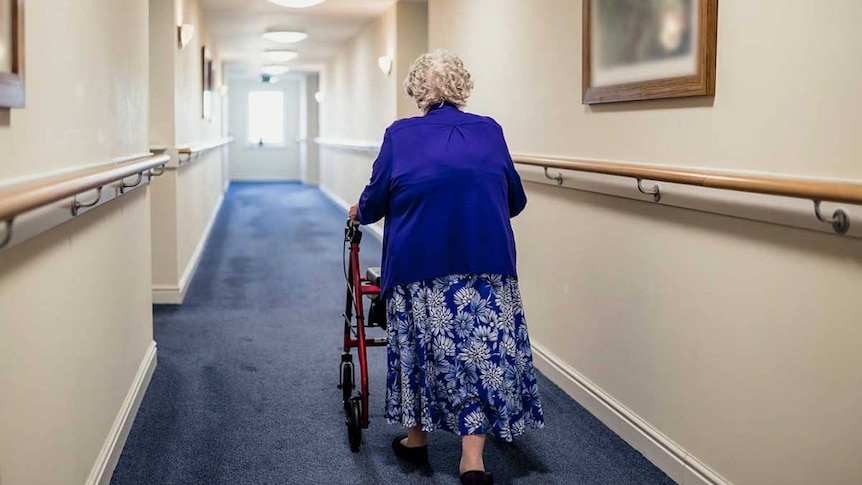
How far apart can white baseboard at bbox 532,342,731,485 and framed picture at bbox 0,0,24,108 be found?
7.42 feet

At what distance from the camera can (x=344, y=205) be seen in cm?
1375

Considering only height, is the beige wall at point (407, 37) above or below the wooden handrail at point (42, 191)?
above

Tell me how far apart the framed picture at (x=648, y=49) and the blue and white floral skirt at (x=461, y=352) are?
0.87m

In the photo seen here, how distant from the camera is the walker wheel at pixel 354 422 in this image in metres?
3.25

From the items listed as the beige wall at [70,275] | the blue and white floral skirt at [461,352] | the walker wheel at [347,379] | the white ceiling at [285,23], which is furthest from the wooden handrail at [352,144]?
the blue and white floral skirt at [461,352]

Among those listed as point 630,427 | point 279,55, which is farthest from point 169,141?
point 279,55

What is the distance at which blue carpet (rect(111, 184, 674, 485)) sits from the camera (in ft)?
10.3

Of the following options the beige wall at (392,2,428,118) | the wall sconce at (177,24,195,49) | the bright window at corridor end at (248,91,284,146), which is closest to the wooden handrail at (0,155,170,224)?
the wall sconce at (177,24,195,49)

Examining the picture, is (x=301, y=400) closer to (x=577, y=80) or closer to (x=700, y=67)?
(x=577, y=80)

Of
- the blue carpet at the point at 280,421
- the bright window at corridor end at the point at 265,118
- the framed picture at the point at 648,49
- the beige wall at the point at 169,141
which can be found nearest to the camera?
the framed picture at the point at 648,49

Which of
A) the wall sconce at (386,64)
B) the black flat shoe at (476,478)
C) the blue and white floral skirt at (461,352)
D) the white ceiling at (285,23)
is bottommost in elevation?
the black flat shoe at (476,478)

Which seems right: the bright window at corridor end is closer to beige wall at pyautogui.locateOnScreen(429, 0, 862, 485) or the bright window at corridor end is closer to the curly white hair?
beige wall at pyautogui.locateOnScreen(429, 0, 862, 485)

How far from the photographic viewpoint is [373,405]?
3926mm

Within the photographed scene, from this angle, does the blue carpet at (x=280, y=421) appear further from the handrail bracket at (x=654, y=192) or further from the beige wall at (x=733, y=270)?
the handrail bracket at (x=654, y=192)
